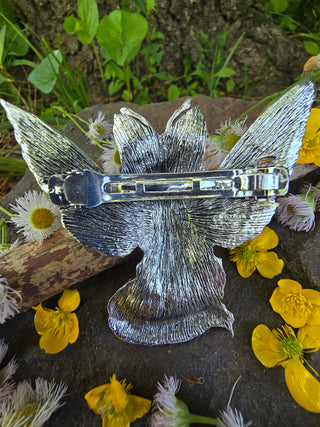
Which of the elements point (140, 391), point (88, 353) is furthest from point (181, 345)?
point (88, 353)

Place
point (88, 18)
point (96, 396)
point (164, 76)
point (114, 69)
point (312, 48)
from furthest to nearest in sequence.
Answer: point (164, 76) → point (114, 69) → point (312, 48) → point (88, 18) → point (96, 396)

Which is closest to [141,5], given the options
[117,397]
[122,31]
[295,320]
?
[122,31]

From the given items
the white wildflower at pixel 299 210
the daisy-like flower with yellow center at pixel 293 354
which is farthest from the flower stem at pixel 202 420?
the white wildflower at pixel 299 210

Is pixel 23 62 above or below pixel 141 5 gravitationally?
below

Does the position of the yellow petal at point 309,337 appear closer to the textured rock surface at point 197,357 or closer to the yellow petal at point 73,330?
the textured rock surface at point 197,357

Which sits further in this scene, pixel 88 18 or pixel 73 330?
pixel 88 18

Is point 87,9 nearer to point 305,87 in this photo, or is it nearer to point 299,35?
point 305,87

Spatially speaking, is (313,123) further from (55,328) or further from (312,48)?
(55,328)
